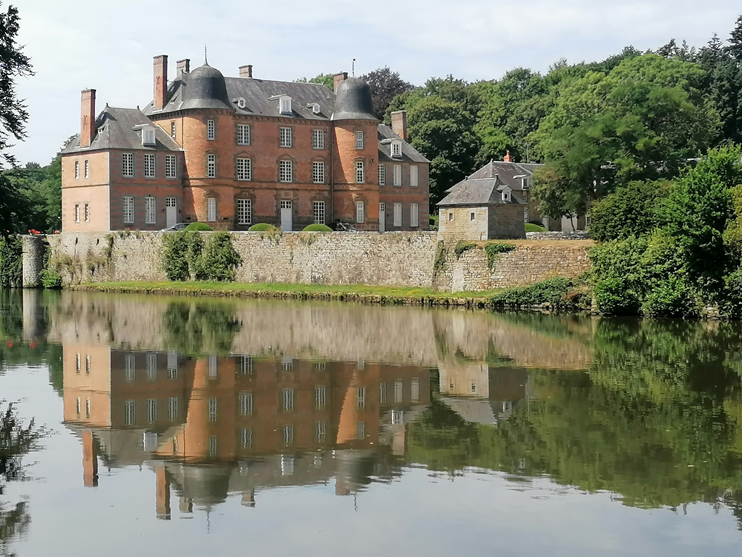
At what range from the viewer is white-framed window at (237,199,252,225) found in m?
48.9

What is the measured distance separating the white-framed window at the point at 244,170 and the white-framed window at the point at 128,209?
5.02 meters

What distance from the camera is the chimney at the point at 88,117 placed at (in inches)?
1829

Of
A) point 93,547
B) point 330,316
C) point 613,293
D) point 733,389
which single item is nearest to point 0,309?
point 330,316

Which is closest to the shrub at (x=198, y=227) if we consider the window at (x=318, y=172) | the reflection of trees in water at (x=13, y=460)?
the window at (x=318, y=172)

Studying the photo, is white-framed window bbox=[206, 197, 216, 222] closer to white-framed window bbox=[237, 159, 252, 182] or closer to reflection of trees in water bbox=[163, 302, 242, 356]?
white-framed window bbox=[237, 159, 252, 182]

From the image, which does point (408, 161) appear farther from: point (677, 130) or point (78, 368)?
point (78, 368)

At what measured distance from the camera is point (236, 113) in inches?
1895

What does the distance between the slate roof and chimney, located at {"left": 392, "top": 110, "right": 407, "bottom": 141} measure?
44.1 ft

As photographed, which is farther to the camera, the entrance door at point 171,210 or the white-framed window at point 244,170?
the white-framed window at point 244,170

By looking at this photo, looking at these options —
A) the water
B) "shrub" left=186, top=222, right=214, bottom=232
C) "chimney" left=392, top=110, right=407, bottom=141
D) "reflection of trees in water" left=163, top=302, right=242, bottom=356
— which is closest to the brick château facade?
"chimney" left=392, top=110, right=407, bottom=141

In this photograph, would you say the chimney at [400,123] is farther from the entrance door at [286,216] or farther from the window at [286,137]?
the entrance door at [286,216]

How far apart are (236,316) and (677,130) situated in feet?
63.5

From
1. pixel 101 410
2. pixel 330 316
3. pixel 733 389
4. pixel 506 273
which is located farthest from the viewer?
pixel 506 273

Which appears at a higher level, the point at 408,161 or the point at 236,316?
the point at 408,161
